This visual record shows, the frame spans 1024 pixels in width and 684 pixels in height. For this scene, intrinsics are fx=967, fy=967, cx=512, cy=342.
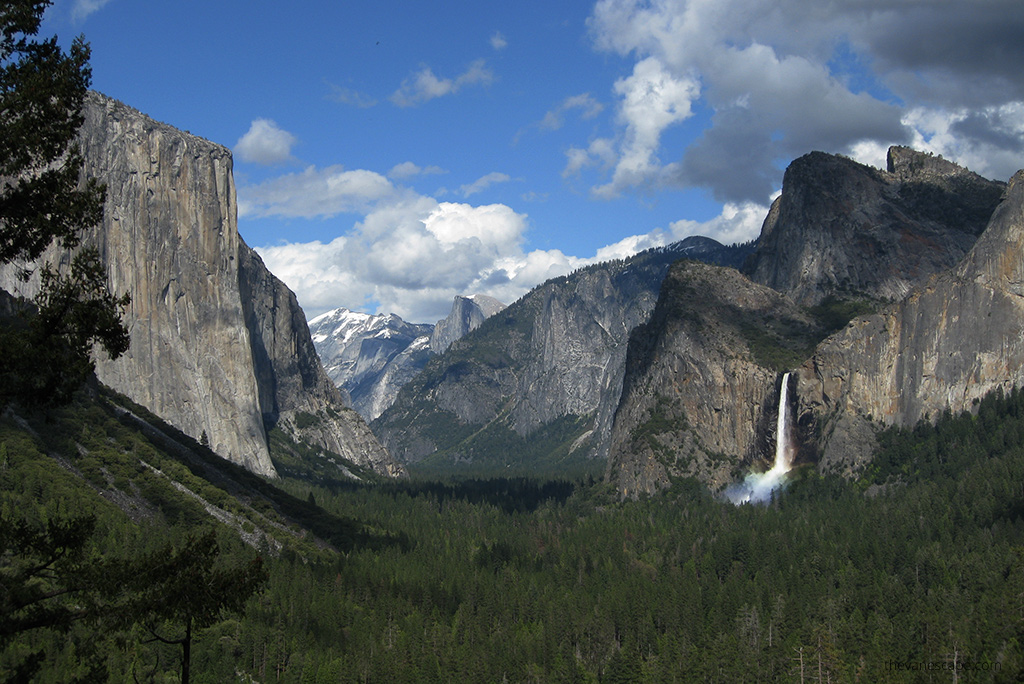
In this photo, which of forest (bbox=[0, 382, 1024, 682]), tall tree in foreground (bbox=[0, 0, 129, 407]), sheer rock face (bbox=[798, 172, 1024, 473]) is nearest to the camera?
tall tree in foreground (bbox=[0, 0, 129, 407])

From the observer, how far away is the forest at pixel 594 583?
88.1 m

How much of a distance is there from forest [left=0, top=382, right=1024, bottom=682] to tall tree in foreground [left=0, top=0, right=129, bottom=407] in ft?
114

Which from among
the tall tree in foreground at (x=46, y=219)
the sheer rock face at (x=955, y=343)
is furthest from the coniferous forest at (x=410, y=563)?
the sheer rock face at (x=955, y=343)

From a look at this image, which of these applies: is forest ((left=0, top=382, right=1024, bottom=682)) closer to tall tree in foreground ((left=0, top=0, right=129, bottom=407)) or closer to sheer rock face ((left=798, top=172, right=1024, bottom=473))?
sheer rock face ((left=798, top=172, right=1024, bottom=473))

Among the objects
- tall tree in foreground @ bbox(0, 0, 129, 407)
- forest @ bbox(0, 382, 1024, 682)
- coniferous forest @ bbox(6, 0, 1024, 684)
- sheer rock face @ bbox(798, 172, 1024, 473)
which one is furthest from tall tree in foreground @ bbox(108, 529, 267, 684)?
sheer rock face @ bbox(798, 172, 1024, 473)

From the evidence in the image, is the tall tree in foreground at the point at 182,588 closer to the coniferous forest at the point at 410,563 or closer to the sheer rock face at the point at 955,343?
the coniferous forest at the point at 410,563

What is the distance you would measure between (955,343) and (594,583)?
97.0m

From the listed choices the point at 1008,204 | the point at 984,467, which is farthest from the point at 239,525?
the point at 1008,204

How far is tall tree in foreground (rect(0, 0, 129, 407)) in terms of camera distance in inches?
1088

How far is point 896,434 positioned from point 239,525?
A: 420 feet

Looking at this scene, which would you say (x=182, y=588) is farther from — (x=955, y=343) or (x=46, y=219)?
(x=955, y=343)

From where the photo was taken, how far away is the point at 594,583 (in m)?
131

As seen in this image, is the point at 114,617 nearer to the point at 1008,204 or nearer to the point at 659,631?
the point at 659,631

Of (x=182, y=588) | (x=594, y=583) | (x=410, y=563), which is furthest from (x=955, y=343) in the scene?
(x=182, y=588)
